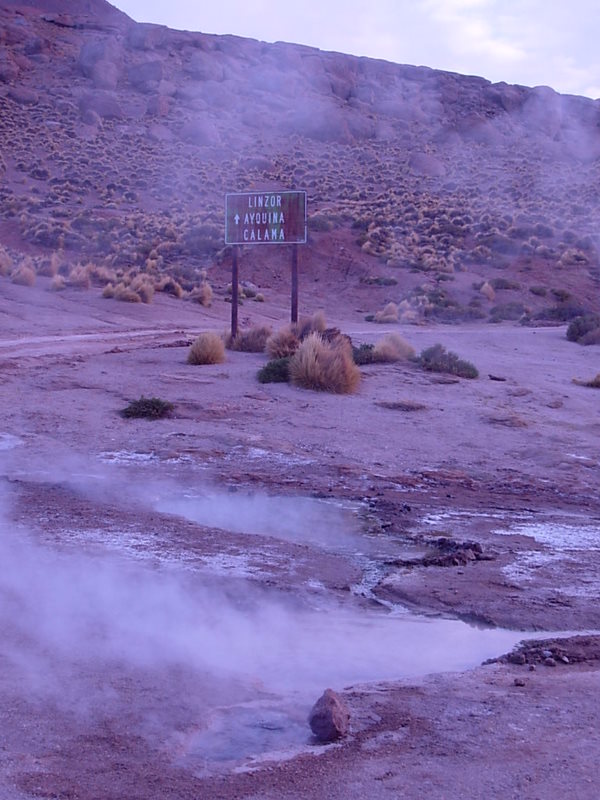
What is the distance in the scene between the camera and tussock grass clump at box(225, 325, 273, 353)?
23828 mm

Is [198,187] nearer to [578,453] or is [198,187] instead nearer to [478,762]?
[578,453]

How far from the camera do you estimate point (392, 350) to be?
74.2ft

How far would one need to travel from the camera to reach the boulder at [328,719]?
215 inches

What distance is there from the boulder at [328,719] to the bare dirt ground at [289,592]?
0.10m

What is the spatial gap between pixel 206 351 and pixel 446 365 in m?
5.01

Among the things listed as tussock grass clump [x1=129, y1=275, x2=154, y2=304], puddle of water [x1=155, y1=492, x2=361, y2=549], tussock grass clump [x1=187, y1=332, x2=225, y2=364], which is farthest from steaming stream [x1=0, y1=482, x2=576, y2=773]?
tussock grass clump [x1=129, y1=275, x2=154, y2=304]

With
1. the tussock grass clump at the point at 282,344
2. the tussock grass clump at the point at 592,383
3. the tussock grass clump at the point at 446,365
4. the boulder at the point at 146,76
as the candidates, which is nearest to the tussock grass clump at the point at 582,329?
the tussock grass clump at the point at 592,383

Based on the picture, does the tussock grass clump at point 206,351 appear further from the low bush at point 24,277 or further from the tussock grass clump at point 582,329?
the low bush at point 24,277

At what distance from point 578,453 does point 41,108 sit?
76834mm

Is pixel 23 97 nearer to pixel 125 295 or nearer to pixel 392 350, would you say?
pixel 125 295

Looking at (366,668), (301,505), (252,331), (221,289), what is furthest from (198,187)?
(366,668)

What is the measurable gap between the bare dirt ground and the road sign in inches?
262

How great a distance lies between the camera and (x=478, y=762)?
5.16 m

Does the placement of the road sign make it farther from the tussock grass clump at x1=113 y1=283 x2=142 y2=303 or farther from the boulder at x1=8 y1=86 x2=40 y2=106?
the boulder at x1=8 y1=86 x2=40 y2=106
